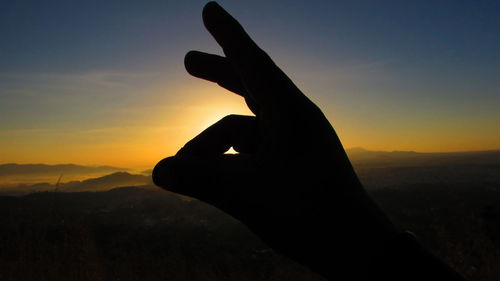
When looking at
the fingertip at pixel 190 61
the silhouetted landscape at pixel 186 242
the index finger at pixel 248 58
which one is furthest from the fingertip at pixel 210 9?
the silhouetted landscape at pixel 186 242

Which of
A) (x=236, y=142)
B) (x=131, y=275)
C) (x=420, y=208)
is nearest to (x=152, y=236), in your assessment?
(x=131, y=275)

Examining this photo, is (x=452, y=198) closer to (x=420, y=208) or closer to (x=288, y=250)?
(x=420, y=208)

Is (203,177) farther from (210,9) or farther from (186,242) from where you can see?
(186,242)

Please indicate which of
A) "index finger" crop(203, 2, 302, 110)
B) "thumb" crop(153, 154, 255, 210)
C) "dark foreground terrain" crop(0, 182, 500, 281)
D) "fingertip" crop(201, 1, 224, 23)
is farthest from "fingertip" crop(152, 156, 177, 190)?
"dark foreground terrain" crop(0, 182, 500, 281)

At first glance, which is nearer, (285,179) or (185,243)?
(285,179)

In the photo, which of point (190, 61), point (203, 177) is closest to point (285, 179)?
point (203, 177)

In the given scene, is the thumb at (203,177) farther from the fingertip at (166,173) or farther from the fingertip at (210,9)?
the fingertip at (210,9)
